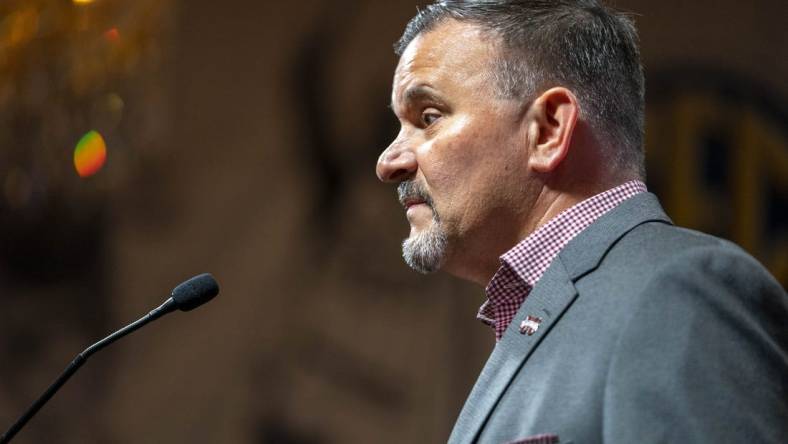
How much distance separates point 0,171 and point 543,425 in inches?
133

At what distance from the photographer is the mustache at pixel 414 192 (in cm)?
175

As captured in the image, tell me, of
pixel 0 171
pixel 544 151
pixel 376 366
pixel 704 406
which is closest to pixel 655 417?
pixel 704 406

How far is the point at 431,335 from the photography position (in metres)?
4.54

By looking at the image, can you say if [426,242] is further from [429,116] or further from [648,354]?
[648,354]

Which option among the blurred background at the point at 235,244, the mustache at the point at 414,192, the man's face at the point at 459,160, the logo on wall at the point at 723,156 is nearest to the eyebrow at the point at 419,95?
the man's face at the point at 459,160

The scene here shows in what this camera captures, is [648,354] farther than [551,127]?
No

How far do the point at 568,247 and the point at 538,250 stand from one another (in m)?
0.08

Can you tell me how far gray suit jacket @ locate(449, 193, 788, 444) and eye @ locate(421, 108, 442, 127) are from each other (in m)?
0.36

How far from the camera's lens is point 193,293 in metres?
1.77

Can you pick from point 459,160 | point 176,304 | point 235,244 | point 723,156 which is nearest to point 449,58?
point 459,160

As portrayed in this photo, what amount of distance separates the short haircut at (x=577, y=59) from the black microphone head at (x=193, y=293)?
1.83 feet

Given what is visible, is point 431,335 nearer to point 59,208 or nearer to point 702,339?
point 59,208

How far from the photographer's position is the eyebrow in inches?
70.4

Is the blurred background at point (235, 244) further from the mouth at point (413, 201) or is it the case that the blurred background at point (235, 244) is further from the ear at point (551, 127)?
the ear at point (551, 127)
